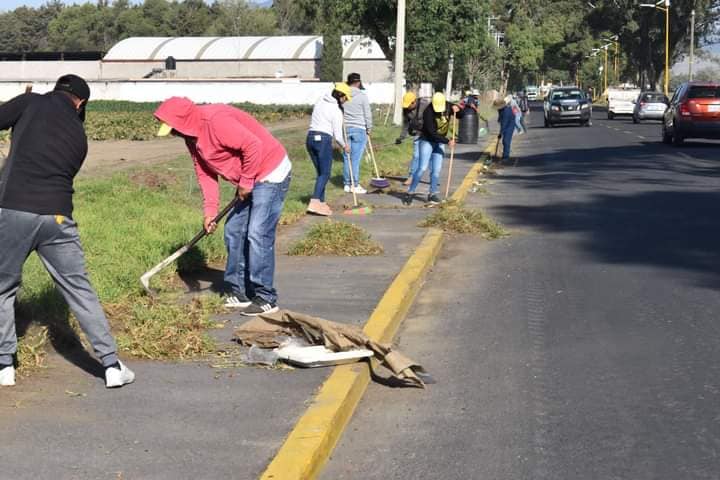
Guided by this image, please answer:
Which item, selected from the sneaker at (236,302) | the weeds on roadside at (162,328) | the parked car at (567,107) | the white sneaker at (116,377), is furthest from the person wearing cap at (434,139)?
the parked car at (567,107)

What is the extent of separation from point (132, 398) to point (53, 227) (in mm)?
1019

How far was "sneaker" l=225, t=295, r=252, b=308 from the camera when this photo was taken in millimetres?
8804

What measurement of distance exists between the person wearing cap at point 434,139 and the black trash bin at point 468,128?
53.4 feet

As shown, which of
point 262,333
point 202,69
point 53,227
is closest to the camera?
point 53,227

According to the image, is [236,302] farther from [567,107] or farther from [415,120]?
[567,107]

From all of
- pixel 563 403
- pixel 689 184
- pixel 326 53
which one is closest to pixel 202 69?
pixel 326 53

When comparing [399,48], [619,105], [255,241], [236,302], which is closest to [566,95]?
[619,105]

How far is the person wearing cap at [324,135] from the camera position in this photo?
15148 mm

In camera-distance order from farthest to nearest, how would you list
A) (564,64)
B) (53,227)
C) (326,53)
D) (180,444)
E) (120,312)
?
(564,64) → (326,53) → (120,312) → (53,227) → (180,444)

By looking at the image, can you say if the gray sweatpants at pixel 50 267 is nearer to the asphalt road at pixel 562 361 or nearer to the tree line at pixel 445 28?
the asphalt road at pixel 562 361

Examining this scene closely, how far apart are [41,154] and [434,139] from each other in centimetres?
1064

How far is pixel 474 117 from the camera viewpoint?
33.9 metres

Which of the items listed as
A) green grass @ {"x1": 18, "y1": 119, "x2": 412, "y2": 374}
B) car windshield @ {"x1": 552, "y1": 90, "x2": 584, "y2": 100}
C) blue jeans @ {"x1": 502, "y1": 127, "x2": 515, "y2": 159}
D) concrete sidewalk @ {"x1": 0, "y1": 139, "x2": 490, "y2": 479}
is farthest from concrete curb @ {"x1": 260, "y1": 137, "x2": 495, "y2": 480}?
car windshield @ {"x1": 552, "y1": 90, "x2": 584, "y2": 100}

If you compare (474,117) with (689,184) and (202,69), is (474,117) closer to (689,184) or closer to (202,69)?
(689,184)
